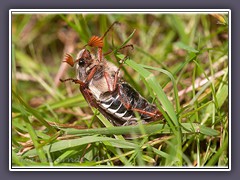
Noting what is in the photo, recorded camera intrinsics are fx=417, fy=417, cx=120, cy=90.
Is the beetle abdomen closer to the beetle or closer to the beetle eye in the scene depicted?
the beetle

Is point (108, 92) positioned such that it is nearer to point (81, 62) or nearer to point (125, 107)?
point (125, 107)

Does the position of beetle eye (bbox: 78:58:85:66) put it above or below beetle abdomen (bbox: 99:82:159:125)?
above

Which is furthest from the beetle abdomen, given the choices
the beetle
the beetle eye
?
the beetle eye

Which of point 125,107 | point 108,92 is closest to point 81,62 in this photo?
point 108,92

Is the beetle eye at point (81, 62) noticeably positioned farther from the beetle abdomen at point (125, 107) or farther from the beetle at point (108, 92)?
the beetle abdomen at point (125, 107)

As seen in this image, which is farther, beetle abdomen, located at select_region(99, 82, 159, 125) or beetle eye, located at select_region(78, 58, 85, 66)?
beetle eye, located at select_region(78, 58, 85, 66)

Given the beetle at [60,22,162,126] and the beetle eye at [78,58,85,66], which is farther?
the beetle eye at [78,58,85,66]

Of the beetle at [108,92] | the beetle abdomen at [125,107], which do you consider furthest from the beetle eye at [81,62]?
the beetle abdomen at [125,107]
